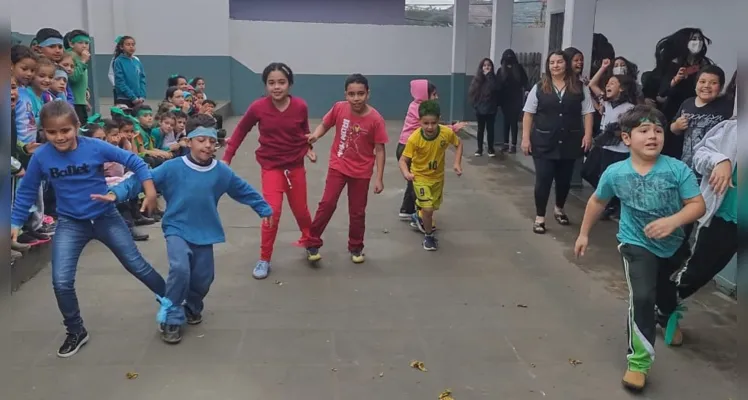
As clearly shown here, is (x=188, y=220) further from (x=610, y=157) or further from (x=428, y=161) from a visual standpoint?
(x=610, y=157)

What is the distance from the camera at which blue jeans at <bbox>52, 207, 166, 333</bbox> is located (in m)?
3.82

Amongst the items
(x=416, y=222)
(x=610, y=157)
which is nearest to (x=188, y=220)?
(x=416, y=222)

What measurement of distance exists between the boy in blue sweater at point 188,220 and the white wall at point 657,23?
20.0 feet

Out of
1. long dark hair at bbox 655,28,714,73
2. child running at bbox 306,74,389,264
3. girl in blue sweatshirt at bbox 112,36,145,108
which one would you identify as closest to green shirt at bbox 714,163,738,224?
child running at bbox 306,74,389,264

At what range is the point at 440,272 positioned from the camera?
541 cm

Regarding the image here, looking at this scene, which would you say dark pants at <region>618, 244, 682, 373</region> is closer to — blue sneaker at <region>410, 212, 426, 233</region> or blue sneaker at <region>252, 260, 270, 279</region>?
blue sneaker at <region>252, 260, 270, 279</region>

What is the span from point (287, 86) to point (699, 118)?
2990 mm

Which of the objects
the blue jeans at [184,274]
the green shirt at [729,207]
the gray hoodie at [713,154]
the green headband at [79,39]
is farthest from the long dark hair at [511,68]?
the blue jeans at [184,274]

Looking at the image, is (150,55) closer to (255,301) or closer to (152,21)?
(152,21)

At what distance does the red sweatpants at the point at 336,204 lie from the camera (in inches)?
215

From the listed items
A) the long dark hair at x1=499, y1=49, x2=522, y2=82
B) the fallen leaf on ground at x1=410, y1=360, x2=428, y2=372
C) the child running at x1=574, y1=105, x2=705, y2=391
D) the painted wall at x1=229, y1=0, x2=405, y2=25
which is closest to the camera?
the child running at x1=574, y1=105, x2=705, y2=391

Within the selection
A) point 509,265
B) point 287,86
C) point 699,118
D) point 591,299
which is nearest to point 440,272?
point 509,265

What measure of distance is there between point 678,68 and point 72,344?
5.78 m

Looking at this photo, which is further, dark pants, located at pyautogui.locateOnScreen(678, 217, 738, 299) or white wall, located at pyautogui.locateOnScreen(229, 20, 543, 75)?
white wall, located at pyautogui.locateOnScreen(229, 20, 543, 75)
